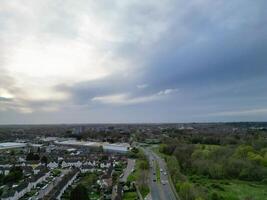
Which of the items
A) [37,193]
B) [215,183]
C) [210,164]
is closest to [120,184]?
[37,193]

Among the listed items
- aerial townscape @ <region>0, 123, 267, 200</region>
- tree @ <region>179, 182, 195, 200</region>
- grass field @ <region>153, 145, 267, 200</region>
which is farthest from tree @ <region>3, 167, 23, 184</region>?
grass field @ <region>153, 145, 267, 200</region>

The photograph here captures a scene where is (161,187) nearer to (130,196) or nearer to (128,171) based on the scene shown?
(130,196)

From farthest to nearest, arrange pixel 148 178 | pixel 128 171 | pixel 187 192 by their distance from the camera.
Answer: pixel 128 171 → pixel 148 178 → pixel 187 192

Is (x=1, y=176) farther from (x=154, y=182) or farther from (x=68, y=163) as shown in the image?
(x=154, y=182)

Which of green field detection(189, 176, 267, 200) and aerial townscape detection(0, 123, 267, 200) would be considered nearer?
aerial townscape detection(0, 123, 267, 200)

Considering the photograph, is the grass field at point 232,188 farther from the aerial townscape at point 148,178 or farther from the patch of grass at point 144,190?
the patch of grass at point 144,190

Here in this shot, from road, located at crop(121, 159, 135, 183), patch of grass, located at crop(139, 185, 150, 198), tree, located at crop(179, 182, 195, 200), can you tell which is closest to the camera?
tree, located at crop(179, 182, 195, 200)

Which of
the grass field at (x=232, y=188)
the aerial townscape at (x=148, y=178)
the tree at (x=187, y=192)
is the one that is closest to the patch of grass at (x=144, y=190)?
the aerial townscape at (x=148, y=178)

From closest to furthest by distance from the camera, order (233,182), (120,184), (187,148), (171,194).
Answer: (171,194), (120,184), (233,182), (187,148)

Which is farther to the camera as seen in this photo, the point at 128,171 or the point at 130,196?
the point at 128,171

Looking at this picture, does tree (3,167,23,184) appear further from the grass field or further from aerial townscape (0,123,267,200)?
the grass field

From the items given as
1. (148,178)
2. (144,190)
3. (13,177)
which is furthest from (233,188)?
(13,177)
